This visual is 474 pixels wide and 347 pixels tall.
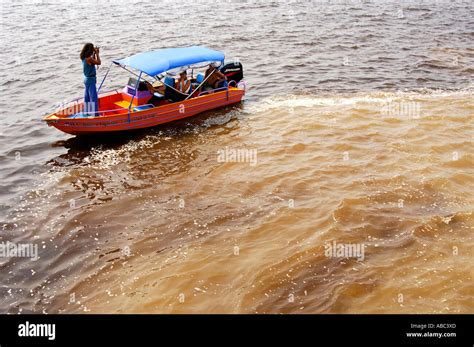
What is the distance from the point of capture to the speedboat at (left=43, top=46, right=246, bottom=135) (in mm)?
13133

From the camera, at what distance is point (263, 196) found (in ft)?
34.4

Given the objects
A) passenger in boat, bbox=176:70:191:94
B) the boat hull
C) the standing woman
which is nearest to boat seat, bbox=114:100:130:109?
the boat hull

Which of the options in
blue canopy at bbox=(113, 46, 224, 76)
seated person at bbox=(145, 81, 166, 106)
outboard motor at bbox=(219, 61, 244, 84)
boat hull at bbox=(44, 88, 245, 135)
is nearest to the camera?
boat hull at bbox=(44, 88, 245, 135)

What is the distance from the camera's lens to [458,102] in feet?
51.4

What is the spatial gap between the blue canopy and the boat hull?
1284mm

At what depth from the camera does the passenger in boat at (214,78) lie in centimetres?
1566

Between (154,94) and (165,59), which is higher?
(165,59)

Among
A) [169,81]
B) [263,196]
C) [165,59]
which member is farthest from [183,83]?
[263,196]

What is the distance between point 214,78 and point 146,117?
326cm

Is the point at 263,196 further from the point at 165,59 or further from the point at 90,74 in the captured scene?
the point at 90,74

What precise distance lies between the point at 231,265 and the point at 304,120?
7.78m

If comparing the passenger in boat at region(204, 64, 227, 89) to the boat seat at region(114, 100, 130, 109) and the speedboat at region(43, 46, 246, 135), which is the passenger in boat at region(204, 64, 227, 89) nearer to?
the speedboat at region(43, 46, 246, 135)
